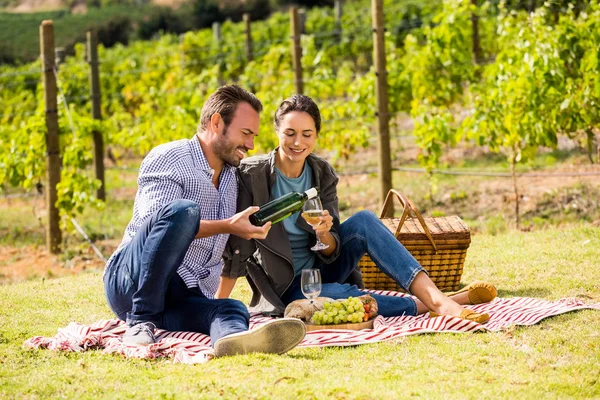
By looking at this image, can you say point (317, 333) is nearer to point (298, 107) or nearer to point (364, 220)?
point (364, 220)

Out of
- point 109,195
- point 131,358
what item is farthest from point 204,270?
point 109,195

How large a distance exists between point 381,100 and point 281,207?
141 inches

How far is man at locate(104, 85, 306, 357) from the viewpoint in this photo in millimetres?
Result: 3570

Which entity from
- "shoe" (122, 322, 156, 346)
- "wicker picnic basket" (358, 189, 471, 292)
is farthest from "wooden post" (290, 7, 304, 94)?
"shoe" (122, 322, 156, 346)

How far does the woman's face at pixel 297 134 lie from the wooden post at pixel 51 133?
3789 mm

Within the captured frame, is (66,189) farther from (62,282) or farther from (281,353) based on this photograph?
(281,353)

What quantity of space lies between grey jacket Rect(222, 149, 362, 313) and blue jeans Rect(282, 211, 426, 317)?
0.05 m

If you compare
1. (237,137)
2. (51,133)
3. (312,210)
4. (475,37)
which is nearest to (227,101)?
(237,137)

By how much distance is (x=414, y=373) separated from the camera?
3277 millimetres

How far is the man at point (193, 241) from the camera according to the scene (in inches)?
141

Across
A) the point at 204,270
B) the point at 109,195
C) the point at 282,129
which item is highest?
the point at 282,129

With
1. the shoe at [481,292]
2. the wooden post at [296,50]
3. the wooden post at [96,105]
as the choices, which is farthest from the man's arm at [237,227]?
the wooden post at [96,105]

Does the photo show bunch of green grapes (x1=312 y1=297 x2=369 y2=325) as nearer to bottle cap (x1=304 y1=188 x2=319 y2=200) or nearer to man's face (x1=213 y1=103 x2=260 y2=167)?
bottle cap (x1=304 y1=188 x2=319 y2=200)

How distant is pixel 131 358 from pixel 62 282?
237 cm
